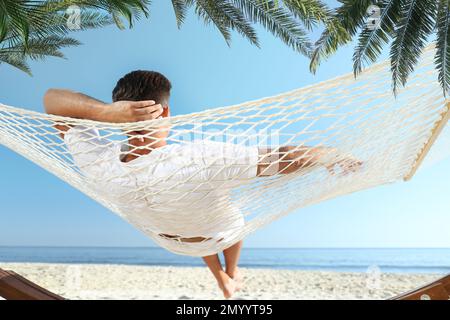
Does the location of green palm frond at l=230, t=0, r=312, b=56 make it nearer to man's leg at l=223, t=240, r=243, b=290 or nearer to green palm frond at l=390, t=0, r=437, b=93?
green palm frond at l=390, t=0, r=437, b=93

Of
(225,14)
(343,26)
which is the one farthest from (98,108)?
(225,14)

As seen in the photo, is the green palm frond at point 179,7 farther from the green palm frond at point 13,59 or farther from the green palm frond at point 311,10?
the green palm frond at point 13,59

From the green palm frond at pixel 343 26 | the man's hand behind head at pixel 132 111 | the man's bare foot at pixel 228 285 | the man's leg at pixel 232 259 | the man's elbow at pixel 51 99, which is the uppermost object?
the green palm frond at pixel 343 26

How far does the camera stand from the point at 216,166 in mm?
1224

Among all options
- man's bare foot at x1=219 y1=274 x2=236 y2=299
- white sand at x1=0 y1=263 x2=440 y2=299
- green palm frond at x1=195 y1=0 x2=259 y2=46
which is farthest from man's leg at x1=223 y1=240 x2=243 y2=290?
white sand at x1=0 y1=263 x2=440 y2=299

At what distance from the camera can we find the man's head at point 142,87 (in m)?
1.30

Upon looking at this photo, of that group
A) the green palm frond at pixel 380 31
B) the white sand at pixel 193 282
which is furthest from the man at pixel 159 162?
the white sand at pixel 193 282

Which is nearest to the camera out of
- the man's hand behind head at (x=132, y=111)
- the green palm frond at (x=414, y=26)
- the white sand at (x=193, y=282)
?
the man's hand behind head at (x=132, y=111)

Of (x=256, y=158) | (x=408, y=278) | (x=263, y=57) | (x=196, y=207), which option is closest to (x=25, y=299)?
(x=196, y=207)

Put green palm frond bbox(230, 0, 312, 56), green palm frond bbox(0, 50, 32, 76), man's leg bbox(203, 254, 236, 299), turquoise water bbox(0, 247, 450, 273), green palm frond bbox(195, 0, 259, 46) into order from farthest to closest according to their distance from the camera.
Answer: turquoise water bbox(0, 247, 450, 273), green palm frond bbox(0, 50, 32, 76), green palm frond bbox(195, 0, 259, 46), green palm frond bbox(230, 0, 312, 56), man's leg bbox(203, 254, 236, 299)

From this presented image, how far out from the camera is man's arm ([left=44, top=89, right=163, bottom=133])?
3.95 ft

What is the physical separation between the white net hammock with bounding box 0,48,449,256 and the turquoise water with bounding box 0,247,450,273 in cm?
816
